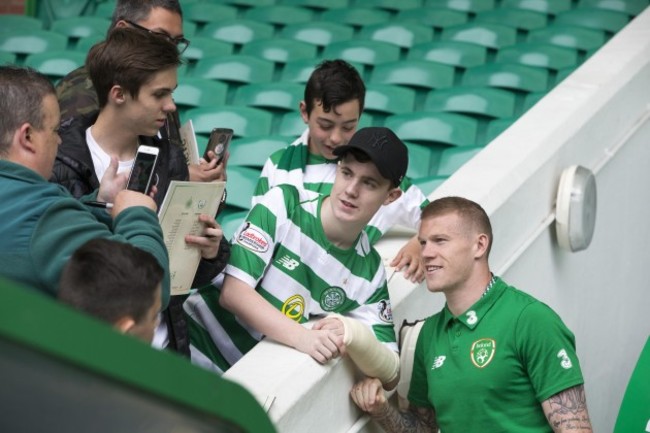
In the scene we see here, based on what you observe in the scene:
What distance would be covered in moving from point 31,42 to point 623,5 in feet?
11.2

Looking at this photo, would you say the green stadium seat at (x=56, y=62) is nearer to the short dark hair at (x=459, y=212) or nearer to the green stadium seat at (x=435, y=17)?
the green stadium seat at (x=435, y=17)

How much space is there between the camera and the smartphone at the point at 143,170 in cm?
286

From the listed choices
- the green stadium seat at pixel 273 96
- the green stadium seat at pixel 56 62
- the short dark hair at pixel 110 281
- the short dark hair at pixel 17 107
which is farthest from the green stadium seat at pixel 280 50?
the short dark hair at pixel 110 281

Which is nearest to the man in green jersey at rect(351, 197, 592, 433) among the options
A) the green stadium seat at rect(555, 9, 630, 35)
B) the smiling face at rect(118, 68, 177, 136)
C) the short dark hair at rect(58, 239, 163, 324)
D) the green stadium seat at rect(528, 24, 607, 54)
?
the smiling face at rect(118, 68, 177, 136)

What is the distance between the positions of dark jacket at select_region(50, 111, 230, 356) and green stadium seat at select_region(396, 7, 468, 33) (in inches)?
156

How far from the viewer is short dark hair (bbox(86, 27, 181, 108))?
3025mm

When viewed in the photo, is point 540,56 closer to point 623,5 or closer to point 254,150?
point 623,5

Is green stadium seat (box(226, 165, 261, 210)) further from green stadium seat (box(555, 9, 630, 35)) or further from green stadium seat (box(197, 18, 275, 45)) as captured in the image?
green stadium seat (box(555, 9, 630, 35))

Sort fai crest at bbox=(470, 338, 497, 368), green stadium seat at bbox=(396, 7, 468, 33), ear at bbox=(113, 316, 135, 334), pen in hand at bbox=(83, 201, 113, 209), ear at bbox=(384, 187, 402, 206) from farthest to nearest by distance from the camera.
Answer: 1. green stadium seat at bbox=(396, 7, 468, 33)
2. ear at bbox=(384, 187, 402, 206)
3. fai crest at bbox=(470, 338, 497, 368)
4. pen in hand at bbox=(83, 201, 113, 209)
5. ear at bbox=(113, 316, 135, 334)

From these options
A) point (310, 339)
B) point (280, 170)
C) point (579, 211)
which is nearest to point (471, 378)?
point (310, 339)

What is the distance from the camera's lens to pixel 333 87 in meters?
3.80

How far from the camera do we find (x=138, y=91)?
120 inches

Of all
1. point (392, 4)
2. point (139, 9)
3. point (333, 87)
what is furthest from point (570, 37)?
point (139, 9)

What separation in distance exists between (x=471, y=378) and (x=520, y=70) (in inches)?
129
